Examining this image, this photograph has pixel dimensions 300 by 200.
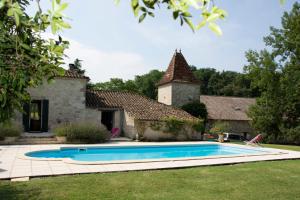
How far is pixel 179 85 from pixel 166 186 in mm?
23787

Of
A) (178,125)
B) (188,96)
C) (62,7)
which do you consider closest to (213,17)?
(62,7)

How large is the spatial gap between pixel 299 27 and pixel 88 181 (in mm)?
29097

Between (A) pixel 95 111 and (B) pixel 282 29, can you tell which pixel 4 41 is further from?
(B) pixel 282 29

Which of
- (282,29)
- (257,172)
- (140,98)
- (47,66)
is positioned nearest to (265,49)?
(282,29)

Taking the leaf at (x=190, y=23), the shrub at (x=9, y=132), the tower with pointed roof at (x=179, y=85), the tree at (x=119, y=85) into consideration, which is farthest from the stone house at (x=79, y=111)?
the tree at (x=119, y=85)

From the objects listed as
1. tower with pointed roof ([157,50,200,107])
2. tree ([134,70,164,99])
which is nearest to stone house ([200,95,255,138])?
tower with pointed roof ([157,50,200,107])

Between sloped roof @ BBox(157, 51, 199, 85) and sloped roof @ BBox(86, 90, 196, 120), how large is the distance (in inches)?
185

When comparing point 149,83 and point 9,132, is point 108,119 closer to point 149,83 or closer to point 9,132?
point 9,132

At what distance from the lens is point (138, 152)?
18.1 meters

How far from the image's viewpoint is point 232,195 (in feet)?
24.2

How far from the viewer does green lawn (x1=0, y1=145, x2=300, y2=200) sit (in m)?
7.09

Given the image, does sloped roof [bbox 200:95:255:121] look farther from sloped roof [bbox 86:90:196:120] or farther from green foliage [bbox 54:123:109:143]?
green foliage [bbox 54:123:109:143]

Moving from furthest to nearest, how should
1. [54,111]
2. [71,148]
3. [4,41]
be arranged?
[54,111] < [71,148] < [4,41]

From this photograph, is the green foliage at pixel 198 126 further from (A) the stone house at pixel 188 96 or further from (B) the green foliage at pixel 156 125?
(A) the stone house at pixel 188 96
